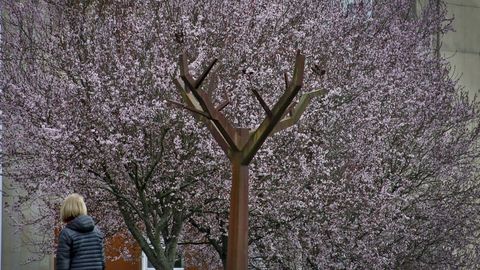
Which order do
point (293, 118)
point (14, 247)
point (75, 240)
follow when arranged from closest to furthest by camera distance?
point (75, 240) < point (293, 118) < point (14, 247)

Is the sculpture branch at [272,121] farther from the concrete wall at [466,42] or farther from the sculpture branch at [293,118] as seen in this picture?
the concrete wall at [466,42]

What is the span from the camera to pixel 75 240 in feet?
28.6

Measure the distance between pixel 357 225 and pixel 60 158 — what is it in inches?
199

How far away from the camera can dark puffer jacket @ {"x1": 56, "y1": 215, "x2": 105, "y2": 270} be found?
28.5 feet

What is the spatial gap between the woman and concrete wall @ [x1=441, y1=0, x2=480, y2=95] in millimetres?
21385

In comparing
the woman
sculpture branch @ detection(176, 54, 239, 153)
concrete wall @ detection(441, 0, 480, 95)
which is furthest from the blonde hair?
concrete wall @ detection(441, 0, 480, 95)

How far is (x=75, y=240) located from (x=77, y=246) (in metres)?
0.05

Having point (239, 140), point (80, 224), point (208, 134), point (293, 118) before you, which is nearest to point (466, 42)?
point (208, 134)

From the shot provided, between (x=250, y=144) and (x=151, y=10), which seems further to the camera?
(x=151, y=10)

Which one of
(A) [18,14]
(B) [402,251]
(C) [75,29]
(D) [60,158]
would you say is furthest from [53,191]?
(B) [402,251]

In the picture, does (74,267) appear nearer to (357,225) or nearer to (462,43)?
(357,225)

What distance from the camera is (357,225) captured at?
16.4 meters

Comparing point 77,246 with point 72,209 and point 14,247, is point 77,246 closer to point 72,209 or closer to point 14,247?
point 72,209

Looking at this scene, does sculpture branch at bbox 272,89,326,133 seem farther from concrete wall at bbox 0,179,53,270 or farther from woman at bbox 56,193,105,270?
concrete wall at bbox 0,179,53,270
